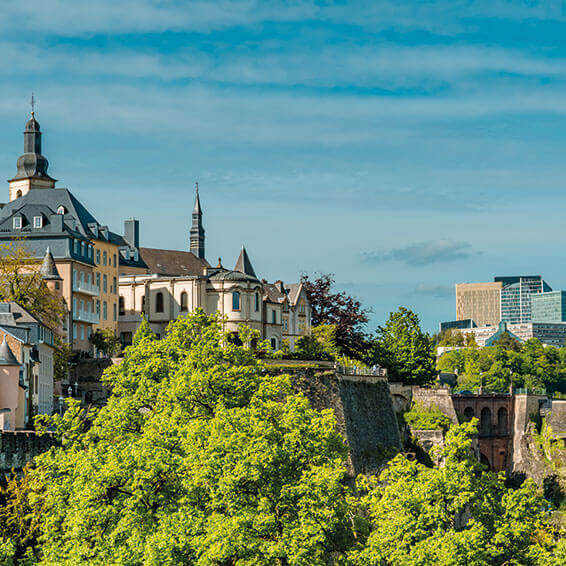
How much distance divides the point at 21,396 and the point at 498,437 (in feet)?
227

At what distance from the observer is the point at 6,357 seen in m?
64.4

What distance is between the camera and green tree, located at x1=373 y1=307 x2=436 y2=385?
110250 millimetres

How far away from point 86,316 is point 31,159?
18826 millimetres

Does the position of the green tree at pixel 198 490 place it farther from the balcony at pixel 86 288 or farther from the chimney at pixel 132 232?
the chimney at pixel 132 232

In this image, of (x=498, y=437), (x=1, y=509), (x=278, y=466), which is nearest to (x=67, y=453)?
(x=1, y=509)

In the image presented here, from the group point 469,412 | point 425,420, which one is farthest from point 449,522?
point 469,412

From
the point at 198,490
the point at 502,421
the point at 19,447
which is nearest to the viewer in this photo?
the point at 198,490

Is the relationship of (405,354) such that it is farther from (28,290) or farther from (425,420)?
(28,290)

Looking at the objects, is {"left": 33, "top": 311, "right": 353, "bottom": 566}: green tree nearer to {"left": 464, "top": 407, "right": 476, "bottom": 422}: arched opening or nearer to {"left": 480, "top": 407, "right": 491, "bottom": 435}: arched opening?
{"left": 464, "top": 407, "right": 476, "bottom": 422}: arched opening

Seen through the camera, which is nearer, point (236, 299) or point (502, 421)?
point (236, 299)

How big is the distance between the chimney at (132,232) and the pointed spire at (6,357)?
202 feet

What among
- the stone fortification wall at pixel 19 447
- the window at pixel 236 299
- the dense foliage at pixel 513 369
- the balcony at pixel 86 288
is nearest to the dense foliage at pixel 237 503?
the stone fortification wall at pixel 19 447

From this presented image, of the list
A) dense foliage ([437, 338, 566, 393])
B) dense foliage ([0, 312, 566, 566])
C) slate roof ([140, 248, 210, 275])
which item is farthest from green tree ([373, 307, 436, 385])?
dense foliage ([437, 338, 566, 393])

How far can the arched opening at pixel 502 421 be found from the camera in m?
125
